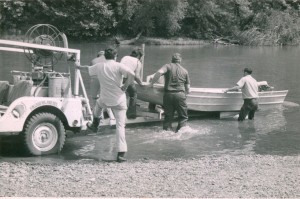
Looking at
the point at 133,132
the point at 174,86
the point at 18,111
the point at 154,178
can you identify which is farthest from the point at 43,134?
the point at 174,86

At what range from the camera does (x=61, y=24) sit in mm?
52125

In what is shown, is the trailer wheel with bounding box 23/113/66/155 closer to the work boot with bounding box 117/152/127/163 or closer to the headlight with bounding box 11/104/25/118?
the headlight with bounding box 11/104/25/118

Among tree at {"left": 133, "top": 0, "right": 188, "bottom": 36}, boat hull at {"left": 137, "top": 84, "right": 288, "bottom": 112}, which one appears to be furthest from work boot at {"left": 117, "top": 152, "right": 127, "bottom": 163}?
tree at {"left": 133, "top": 0, "right": 188, "bottom": 36}

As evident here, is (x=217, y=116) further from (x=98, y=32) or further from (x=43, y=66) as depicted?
(x=98, y=32)

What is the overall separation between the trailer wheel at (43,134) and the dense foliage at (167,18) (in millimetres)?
39238

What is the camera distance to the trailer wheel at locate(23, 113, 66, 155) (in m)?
8.77

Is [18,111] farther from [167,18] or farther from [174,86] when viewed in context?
[167,18]

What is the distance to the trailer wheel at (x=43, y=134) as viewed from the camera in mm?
8766

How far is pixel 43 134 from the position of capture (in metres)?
9.02

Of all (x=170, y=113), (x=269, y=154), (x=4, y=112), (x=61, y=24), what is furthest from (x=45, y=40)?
(x=61, y=24)

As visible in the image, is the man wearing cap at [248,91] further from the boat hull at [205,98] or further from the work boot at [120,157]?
the work boot at [120,157]

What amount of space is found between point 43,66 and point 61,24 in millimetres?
43250

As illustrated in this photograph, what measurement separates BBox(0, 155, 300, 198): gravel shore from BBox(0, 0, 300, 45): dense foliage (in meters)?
40.5

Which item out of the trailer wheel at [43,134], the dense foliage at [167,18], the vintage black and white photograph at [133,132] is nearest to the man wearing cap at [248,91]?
the vintage black and white photograph at [133,132]
